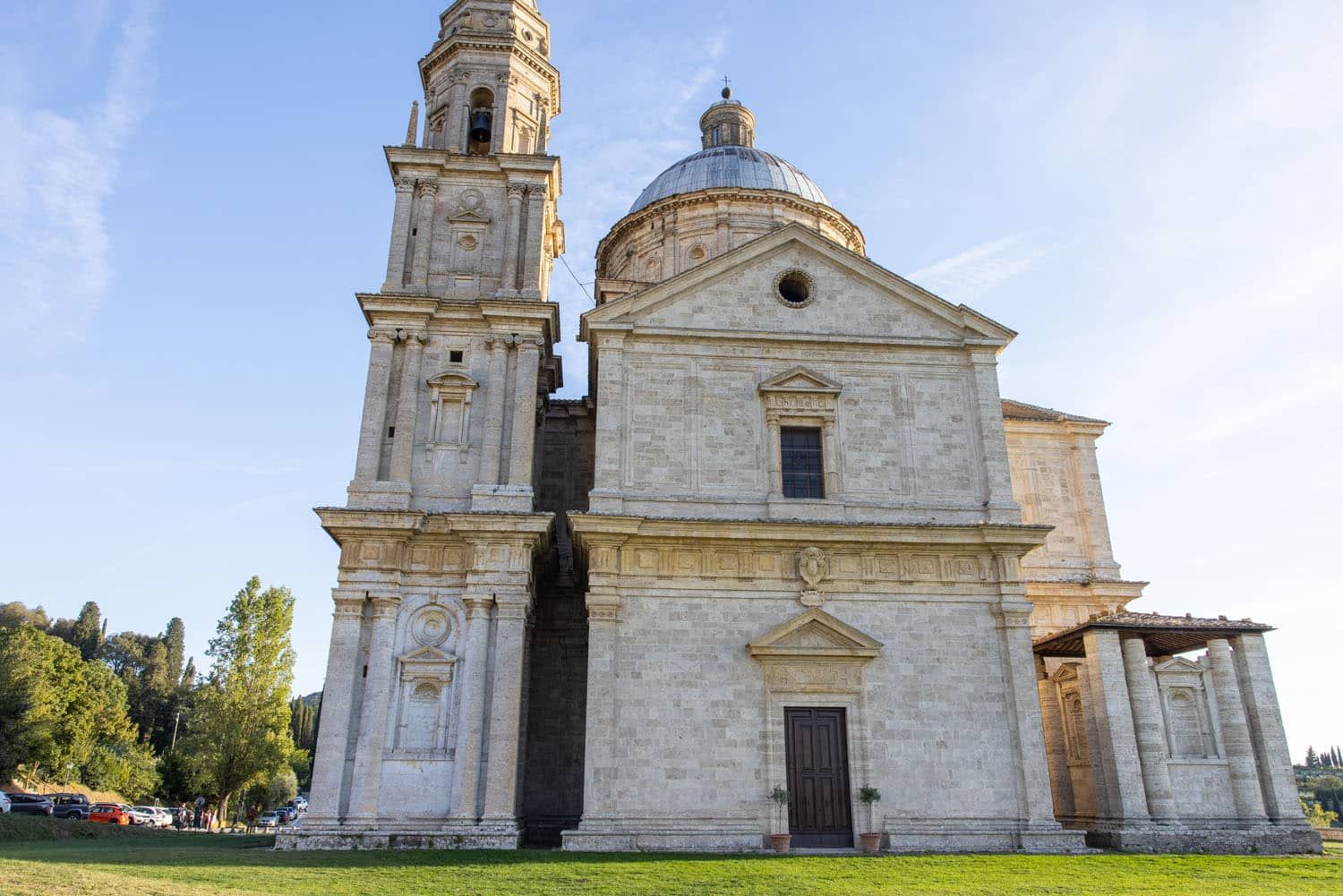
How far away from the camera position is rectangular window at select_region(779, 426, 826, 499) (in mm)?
20156

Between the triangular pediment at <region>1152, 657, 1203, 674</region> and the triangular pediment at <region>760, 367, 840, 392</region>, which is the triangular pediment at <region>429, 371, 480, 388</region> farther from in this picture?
the triangular pediment at <region>1152, 657, 1203, 674</region>

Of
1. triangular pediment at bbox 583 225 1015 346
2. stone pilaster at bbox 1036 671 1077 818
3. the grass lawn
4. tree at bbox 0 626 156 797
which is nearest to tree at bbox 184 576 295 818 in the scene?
tree at bbox 0 626 156 797

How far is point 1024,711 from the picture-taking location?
18.2 metres

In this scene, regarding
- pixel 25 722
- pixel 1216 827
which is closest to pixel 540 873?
pixel 1216 827

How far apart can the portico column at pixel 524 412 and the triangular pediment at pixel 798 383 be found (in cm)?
508

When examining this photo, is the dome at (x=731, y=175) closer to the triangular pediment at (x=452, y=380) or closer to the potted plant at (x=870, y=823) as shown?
the triangular pediment at (x=452, y=380)

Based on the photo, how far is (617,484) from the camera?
763 inches

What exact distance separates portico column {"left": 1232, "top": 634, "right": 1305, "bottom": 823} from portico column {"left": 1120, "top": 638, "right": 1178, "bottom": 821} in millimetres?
1963

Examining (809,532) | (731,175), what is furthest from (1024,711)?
(731,175)

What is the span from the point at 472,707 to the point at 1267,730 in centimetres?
1594

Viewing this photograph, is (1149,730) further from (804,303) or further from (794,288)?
(794,288)

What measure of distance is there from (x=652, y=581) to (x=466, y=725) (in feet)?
14.7

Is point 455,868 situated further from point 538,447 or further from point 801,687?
point 538,447

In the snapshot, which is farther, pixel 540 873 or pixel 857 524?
pixel 857 524
